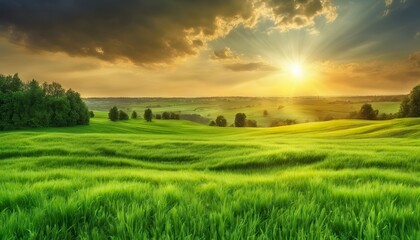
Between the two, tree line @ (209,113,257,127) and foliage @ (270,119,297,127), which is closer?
tree line @ (209,113,257,127)

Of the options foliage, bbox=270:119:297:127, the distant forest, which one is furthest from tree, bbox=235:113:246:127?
the distant forest

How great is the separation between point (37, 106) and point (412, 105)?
311ft

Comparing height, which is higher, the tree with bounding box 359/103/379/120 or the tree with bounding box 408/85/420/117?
the tree with bounding box 408/85/420/117

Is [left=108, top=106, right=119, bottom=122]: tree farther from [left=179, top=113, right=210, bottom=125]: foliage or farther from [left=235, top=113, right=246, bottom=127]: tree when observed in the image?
[left=179, top=113, right=210, bottom=125]: foliage

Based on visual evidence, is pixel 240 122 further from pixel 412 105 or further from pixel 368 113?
pixel 412 105

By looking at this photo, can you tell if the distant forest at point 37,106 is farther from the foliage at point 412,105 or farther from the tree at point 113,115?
the foliage at point 412,105

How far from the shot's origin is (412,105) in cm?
7012

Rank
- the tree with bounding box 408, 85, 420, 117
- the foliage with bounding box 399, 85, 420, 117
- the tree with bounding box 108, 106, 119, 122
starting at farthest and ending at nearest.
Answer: the tree with bounding box 108, 106, 119, 122 < the foliage with bounding box 399, 85, 420, 117 < the tree with bounding box 408, 85, 420, 117

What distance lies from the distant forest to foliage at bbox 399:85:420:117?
279ft

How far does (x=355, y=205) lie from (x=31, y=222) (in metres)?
2.73

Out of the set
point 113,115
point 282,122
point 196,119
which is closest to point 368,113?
point 282,122

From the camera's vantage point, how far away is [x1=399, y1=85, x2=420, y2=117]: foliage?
69062mm

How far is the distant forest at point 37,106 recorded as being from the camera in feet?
245

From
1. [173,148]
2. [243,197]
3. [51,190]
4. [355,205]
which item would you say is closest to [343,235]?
[355,205]
